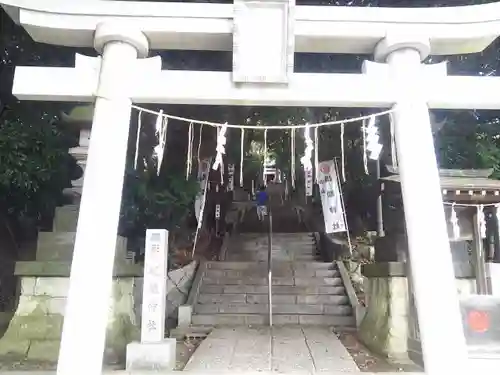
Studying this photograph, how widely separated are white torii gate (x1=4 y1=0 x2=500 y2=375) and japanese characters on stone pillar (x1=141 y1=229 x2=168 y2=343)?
5.41ft

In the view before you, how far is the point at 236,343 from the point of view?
7797mm

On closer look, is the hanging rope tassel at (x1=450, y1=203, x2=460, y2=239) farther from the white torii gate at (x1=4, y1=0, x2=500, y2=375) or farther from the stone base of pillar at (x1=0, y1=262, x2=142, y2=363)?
the stone base of pillar at (x1=0, y1=262, x2=142, y2=363)

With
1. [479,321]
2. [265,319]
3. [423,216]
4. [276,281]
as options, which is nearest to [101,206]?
[423,216]

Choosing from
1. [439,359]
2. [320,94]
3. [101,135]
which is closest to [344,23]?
[320,94]

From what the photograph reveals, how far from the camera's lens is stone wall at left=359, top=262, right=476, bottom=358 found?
7223 mm

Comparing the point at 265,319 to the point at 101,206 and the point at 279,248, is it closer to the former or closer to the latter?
the point at 279,248

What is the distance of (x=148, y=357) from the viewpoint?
19.1 feet

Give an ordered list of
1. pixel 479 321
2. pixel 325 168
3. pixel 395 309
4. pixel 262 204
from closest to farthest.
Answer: pixel 479 321
pixel 395 309
pixel 325 168
pixel 262 204

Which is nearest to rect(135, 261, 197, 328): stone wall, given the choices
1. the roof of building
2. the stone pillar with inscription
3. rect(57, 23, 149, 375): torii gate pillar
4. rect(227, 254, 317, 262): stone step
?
rect(227, 254, 317, 262): stone step

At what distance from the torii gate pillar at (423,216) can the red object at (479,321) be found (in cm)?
194

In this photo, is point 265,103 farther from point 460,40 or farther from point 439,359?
point 439,359

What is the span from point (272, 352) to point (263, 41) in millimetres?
4456

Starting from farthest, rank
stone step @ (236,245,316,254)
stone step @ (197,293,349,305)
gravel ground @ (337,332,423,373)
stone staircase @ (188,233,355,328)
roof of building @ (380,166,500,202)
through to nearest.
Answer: stone step @ (236,245,316,254), stone step @ (197,293,349,305), stone staircase @ (188,233,355,328), roof of building @ (380,166,500,202), gravel ground @ (337,332,423,373)

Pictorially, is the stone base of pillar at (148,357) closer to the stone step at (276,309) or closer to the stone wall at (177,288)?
the stone wall at (177,288)
